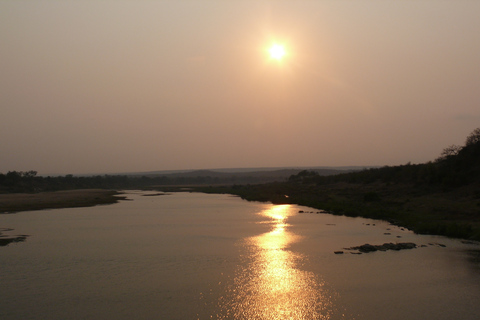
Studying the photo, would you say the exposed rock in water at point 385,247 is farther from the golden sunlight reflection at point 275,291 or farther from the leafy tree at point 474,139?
the leafy tree at point 474,139

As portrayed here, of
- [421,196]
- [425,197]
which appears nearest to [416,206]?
[425,197]

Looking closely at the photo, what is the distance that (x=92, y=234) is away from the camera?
91.2 ft

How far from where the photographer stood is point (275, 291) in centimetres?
1522

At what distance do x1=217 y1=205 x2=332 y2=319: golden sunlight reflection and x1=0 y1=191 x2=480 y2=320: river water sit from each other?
4 cm

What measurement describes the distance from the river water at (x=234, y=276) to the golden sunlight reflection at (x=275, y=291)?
0.04m

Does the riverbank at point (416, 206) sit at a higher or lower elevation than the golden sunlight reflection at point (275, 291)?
higher

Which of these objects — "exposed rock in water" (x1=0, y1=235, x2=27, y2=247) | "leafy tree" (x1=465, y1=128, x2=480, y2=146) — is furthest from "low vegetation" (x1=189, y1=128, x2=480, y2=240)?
"exposed rock in water" (x1=0, y1=235, x2=27, y2=247)

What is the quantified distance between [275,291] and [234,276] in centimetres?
244

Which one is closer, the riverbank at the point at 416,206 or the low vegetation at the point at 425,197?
the riverbank at the point at 416,206

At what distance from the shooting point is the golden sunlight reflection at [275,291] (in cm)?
1305

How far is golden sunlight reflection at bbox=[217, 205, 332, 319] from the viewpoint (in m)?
13.0

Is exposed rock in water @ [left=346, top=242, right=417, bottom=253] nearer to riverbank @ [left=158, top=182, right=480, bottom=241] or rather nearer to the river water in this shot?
the river water

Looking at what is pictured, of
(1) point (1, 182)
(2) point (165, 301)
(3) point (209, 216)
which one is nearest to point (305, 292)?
(2) point (165, 301)

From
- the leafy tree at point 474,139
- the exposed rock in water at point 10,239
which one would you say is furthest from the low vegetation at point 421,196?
the exposed rock in water at point 10,239
